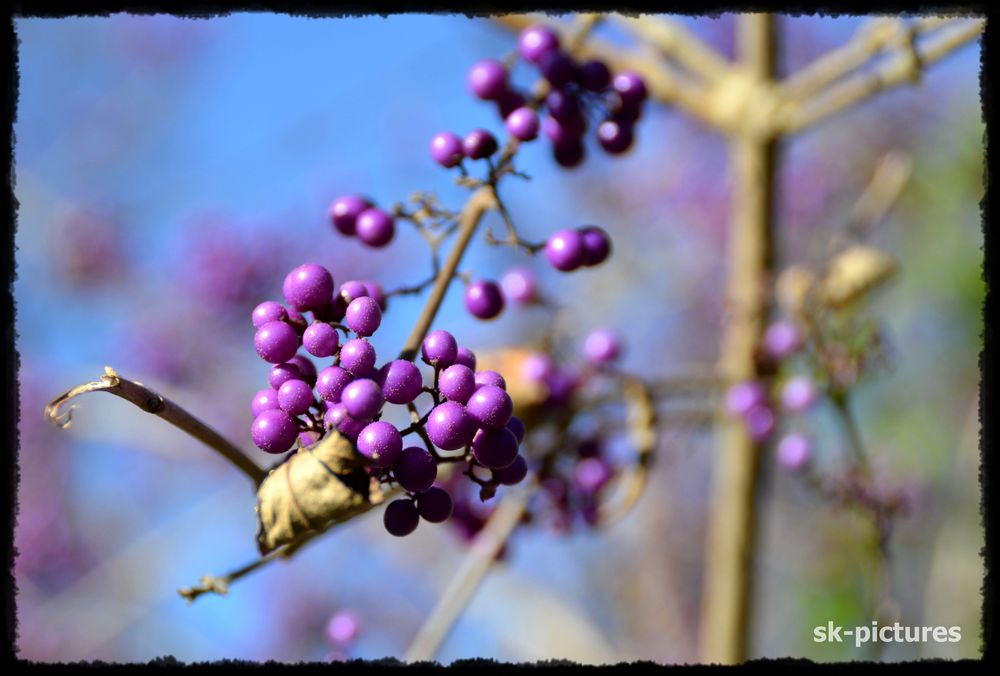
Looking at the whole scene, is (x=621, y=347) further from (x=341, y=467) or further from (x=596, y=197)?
(x=596, y=197)

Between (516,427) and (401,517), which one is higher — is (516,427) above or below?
above

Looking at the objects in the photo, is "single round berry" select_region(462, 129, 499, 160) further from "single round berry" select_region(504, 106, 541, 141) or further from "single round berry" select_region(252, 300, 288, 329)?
"single round berry" select_region(252, 300, 288, 329)

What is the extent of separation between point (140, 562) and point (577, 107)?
3346mm

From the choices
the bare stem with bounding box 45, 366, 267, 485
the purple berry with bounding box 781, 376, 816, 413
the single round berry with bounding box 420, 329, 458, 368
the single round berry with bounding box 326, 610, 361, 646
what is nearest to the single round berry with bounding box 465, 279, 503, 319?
the single round berry with bounding box 420, 329, 458, 368

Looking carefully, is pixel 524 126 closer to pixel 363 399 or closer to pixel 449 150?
pixel 449 150

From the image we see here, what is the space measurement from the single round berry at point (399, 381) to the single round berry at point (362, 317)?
6 cm

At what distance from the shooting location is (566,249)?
1.53 m

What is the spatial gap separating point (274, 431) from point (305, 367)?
0.42ft

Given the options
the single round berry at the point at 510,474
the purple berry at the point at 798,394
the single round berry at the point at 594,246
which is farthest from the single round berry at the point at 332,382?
the purple berry at the point at 798,394

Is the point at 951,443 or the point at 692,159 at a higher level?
the point at 692,159

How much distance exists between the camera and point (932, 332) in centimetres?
539

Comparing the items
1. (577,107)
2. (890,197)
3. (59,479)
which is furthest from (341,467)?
Result: (59,479)

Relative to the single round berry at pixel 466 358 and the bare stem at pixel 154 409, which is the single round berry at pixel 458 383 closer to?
the single round berry at pixel 466 358

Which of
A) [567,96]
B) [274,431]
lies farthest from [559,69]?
[274,431]
